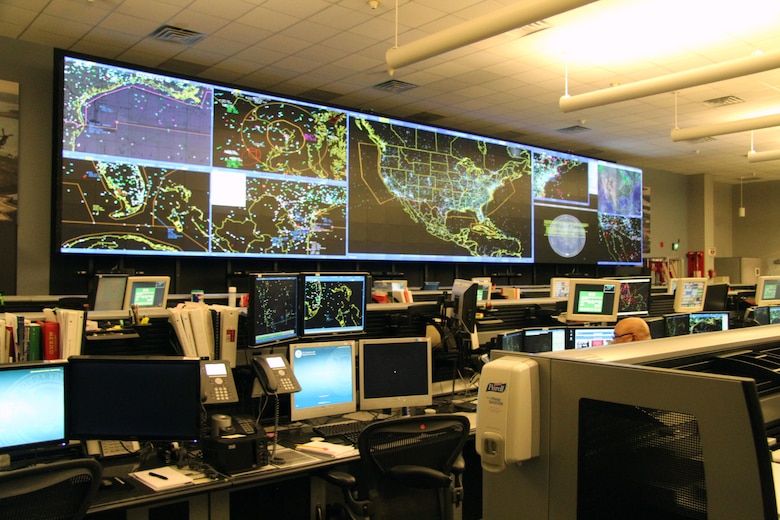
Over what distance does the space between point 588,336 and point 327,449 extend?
2520 millimetres

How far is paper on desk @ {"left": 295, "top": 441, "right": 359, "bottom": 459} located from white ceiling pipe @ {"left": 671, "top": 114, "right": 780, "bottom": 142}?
5.70 m

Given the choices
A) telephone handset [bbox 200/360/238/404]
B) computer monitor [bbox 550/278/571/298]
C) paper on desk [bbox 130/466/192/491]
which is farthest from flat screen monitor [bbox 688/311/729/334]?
paper on desk [bbox 130/466/192/491]

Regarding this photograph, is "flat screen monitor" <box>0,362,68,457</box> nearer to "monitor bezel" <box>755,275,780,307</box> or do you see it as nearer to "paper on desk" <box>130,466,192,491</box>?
"paper on desk" <box>130,466,192,491</box>

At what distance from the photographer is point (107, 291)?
18.4 feet

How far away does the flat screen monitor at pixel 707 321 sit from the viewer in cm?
595

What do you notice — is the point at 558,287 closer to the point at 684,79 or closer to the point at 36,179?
the point at 684,79

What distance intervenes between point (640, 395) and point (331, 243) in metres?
6.15

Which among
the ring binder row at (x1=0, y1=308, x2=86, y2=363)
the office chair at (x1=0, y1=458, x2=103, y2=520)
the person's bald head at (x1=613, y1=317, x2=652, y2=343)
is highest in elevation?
the ring binder row at (x1=0, y1=308, x2=86, y2=363)

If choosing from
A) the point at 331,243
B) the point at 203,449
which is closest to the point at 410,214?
the point at 331,243

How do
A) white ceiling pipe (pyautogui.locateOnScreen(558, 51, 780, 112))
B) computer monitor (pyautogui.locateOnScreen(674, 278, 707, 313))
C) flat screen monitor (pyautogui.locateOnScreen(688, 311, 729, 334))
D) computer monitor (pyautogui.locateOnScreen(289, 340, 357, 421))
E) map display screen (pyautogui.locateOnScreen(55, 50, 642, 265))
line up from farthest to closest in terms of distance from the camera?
computer monitor (pyautogui.locateOnScreen(674, 278, 707, 313)), flat screen monitor (pyautogui.locateOnScreen(688, 311, 729, 334)), map display screen (pyautogui.locateOnScreen(55, 50, 642, 265)), white ceiling pipe (pyautogui.locateOnScreen(558, 51, 780, 112)), computer monitor (pyautogui.locateOnScreen(289, 340, 357, 421))

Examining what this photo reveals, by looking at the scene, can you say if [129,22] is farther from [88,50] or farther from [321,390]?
[321,390]

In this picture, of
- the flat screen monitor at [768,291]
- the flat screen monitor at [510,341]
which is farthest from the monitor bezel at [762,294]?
the flat screen monitor at [510,341]

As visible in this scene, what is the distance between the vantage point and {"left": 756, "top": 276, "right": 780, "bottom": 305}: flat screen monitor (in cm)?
763

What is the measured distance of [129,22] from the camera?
18.0 feet
